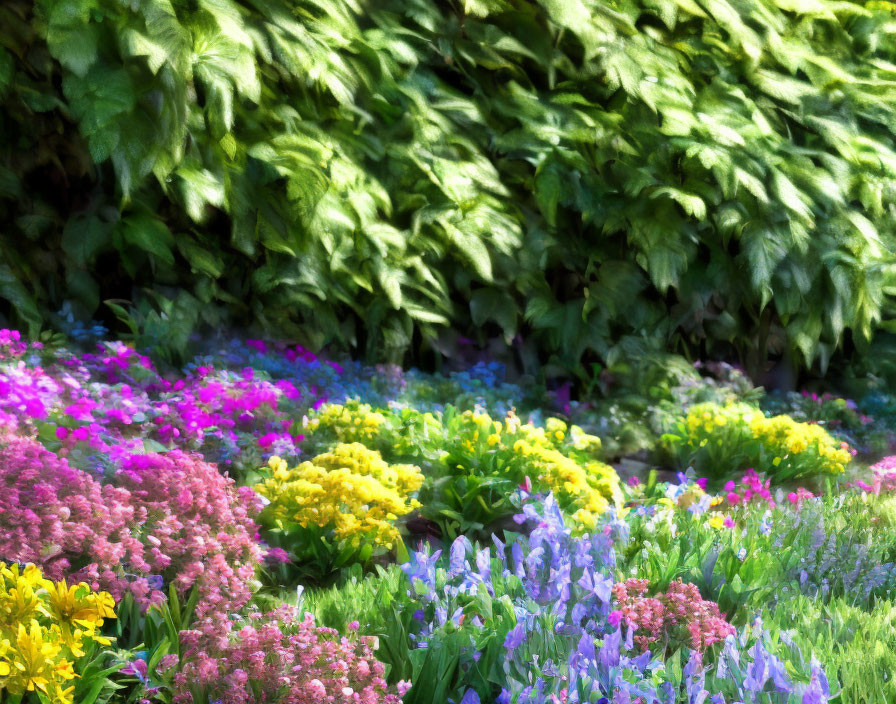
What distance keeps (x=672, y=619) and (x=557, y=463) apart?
1164mm

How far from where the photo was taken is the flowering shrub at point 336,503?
113 inches

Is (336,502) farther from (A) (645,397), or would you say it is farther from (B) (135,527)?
(A) (645,397)

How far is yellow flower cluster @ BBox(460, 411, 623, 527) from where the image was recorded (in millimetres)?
3381

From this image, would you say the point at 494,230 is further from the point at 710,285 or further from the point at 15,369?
the point at 15,369

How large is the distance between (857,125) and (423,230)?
3.10 metres

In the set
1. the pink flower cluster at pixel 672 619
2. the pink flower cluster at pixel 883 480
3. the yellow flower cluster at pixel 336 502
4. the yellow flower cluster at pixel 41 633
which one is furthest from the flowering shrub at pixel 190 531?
the pink flower cluster at pixel 883 480

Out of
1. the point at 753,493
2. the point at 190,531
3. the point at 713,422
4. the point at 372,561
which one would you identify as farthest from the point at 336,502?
the point at 713,422

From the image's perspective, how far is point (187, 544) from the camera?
2410 millimetres

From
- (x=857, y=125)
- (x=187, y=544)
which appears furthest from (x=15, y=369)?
(x=857, y=125)

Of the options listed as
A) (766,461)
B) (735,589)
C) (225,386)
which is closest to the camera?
(735,589)

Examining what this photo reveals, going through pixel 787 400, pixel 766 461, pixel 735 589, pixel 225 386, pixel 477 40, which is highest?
pixel 477 40

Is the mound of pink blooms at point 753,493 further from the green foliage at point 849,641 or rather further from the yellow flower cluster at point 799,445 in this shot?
the green foliage at point 849,641

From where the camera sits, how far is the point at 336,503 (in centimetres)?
291

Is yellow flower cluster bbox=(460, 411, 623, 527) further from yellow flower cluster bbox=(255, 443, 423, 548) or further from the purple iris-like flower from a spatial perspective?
the purple iris-like flower
